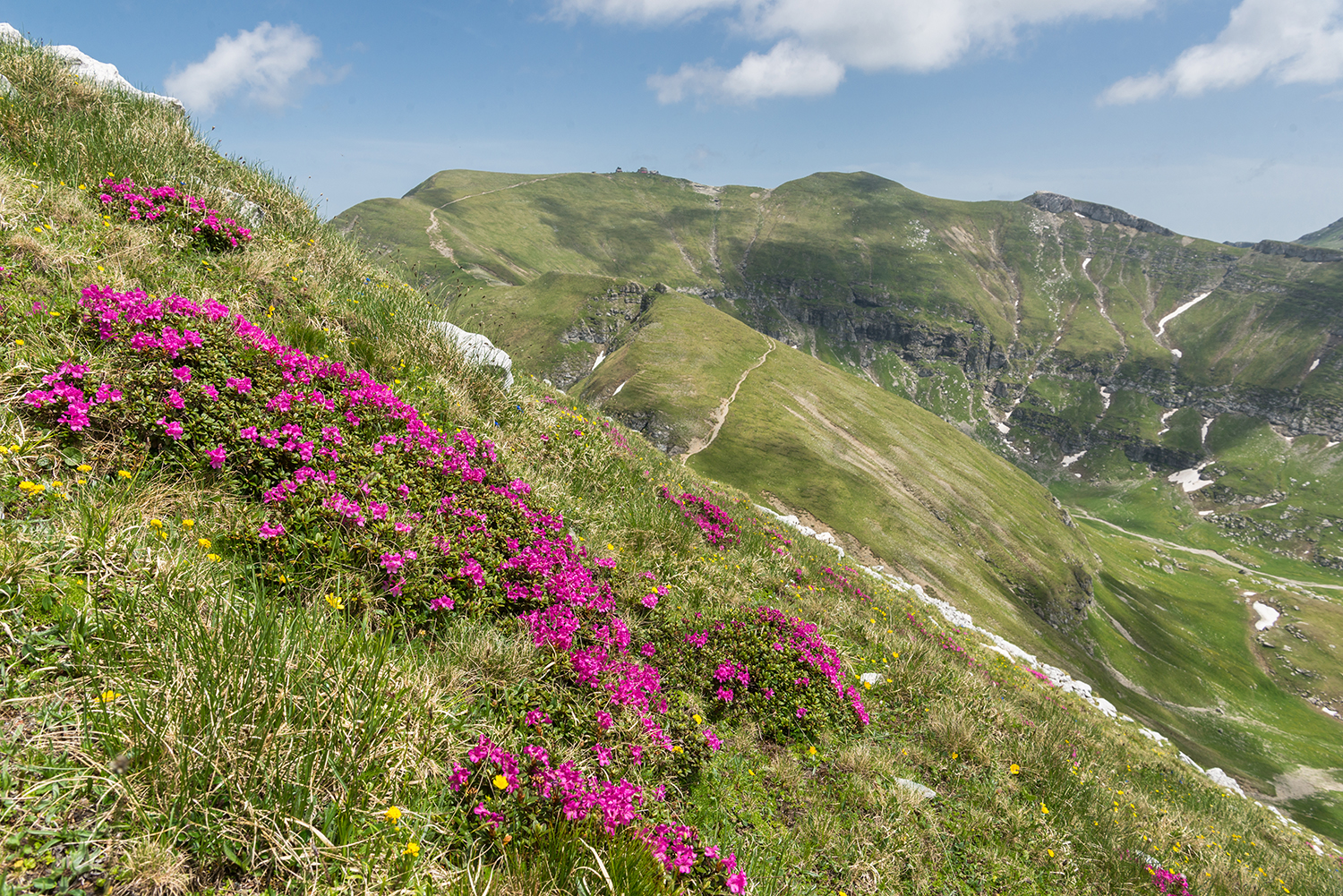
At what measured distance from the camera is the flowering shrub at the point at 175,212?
29.6ft

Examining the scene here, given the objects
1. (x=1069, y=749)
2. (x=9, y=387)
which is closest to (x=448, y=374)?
(x=9, y=387)

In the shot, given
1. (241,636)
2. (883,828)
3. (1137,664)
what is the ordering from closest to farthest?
(241,636), (883,828), (1137,664)

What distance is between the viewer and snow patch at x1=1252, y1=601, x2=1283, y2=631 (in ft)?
500

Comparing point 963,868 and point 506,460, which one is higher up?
point 506,460

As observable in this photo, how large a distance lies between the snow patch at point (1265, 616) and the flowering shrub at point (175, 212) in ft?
732

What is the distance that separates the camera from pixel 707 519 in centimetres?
1222

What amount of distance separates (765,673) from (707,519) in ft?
15.4

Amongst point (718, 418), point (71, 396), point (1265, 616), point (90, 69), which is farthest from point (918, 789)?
point (1265, 616)

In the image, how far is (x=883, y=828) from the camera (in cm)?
627

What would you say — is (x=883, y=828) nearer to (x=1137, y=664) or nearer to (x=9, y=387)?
(x=9, y=387)

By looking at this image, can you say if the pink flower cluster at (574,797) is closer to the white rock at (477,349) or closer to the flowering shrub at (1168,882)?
the flowering shrub at (1168,882)

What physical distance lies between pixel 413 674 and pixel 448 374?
21.5ft

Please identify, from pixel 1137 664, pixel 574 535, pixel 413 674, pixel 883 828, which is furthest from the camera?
pixel 1137 664

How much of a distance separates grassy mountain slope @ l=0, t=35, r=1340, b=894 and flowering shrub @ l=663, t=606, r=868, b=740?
0.05 meters
